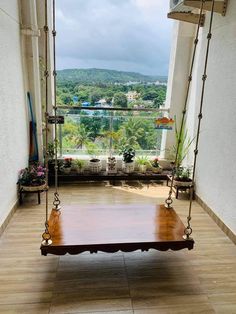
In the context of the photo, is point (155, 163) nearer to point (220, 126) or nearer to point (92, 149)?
point (92, 149)

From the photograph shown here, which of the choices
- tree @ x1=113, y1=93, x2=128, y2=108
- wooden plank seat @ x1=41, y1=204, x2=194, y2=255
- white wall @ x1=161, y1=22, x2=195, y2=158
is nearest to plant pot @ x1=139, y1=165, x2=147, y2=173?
white wall @ x1=161, y1=22, x2=195, y2=158

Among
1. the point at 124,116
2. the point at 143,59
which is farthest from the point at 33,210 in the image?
the point at 143,59

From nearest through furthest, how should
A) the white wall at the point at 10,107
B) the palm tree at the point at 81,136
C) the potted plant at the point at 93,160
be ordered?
the white wall at the point at 10,107 < the potted plant at the point at 93,160 < the palm tree at the point at 81,136

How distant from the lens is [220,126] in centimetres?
293

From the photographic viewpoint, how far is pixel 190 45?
13.2ft

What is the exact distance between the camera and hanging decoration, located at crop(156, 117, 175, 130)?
4164 millimetres

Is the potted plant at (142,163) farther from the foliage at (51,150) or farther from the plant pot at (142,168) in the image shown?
A: the foliage at (51,150)

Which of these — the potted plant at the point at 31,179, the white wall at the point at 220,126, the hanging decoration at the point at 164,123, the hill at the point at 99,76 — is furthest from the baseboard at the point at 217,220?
the hill at the point at 99,76

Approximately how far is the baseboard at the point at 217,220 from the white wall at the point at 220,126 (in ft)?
0.12

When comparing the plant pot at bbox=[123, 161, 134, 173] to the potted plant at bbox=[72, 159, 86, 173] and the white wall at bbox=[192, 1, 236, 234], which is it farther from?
the white wall at bbox=[192, 1, 236, 234]

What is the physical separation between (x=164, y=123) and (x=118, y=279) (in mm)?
2758

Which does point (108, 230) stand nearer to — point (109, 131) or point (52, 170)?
point (52, 170)

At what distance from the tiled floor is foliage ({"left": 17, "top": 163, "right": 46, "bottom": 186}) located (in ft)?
2.33

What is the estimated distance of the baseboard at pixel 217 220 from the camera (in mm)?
2605
